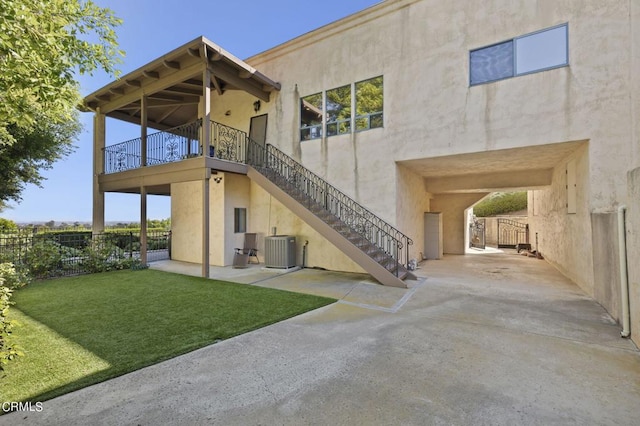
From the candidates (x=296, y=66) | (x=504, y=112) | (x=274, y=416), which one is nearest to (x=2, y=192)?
(x=296, y=66)

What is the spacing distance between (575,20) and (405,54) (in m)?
3.84

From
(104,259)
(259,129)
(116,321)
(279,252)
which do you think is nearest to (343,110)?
(259,129)

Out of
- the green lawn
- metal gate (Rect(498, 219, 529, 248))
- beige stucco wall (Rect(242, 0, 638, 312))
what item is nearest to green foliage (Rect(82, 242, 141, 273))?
the green lawn

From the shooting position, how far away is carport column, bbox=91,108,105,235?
1180 centimetres

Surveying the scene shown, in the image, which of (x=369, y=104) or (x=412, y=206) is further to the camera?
(x=412, y=206)

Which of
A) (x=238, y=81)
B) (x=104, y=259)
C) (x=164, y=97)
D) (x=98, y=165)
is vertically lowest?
(x=104, y=259)

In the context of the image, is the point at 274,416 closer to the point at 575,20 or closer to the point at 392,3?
the point at 575,20

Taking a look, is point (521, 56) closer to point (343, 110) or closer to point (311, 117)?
point (343, 110)

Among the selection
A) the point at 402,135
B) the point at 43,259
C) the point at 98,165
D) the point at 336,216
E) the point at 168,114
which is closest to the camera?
the point at 43,259

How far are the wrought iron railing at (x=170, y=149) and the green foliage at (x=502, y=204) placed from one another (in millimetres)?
18238

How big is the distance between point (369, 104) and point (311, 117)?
88.0 inches

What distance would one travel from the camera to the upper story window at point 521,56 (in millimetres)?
6648

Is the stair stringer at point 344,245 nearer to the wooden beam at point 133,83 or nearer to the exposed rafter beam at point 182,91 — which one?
the exposed rafter beam at point 182,91

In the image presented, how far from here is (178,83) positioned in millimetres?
9250
